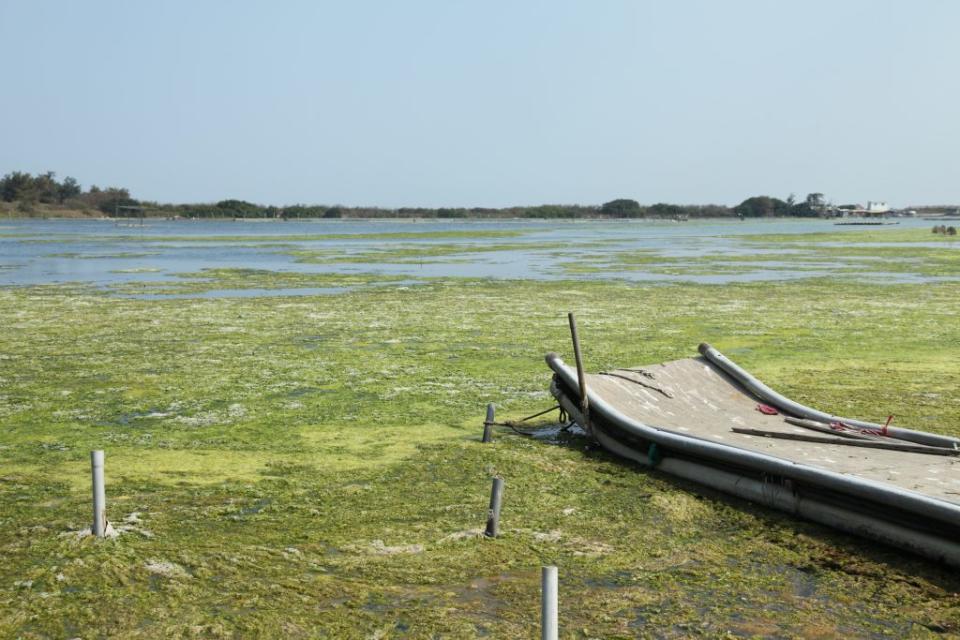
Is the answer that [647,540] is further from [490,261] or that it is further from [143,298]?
[490,261]

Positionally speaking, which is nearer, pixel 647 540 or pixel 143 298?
pixel 647 540

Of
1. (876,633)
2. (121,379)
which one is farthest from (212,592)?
(121,379)

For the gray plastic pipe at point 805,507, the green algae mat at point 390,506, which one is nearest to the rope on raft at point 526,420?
the green algae mat at point 390,506

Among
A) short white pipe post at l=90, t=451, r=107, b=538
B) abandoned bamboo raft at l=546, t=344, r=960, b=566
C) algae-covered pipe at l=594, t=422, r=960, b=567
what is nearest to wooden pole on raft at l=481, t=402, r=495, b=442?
abandoned bamboo raft at l=546, t=344, r=960, b=566

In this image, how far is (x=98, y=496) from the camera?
21.8 ft

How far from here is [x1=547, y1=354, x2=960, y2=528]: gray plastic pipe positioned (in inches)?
253

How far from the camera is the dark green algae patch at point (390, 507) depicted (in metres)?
5.76

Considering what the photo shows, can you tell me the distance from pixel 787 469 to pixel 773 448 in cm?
126

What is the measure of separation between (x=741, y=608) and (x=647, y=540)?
126 centimetres

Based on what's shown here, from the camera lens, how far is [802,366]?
1452 cm

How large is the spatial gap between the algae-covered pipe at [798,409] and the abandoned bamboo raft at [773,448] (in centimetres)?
1

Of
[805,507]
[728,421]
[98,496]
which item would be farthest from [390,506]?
[728,421]

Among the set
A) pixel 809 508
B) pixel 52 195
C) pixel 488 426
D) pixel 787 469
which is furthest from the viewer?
pixel 52 195

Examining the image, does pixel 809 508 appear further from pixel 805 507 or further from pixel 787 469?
pixel 787 469
